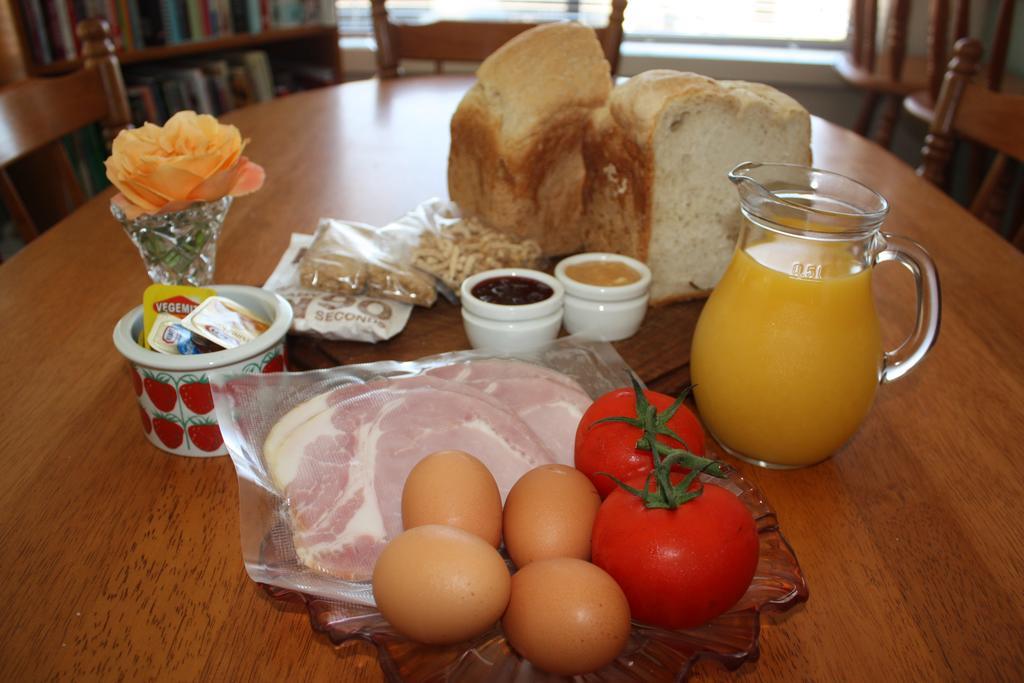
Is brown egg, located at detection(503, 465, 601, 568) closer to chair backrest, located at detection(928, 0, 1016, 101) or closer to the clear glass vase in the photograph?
the clear glass vase

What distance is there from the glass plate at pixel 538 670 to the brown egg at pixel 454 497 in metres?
0.08

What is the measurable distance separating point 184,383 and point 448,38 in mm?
2062

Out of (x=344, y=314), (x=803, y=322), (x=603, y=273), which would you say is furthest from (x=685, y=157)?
(x=344, y=314)

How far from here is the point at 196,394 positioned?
0.77 m

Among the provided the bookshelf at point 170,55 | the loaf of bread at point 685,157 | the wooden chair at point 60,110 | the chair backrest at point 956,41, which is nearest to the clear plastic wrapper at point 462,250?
the loaf of bread at point 685,157

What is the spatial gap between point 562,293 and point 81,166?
7.12ft

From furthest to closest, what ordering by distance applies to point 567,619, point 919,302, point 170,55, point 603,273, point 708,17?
point 708,17, point 170,55, point 603,273, point 919,302, point 567,619

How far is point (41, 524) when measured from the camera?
2.29ft

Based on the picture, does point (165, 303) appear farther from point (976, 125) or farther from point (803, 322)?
point (976, 125)

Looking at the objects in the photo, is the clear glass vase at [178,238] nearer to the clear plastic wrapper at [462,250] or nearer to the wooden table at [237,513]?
the wooden table at [237,513]

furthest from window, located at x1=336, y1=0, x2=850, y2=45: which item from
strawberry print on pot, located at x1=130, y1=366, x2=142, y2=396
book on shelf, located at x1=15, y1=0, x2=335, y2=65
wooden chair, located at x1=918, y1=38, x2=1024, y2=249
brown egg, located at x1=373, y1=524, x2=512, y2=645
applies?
brown egg, located at x1=373, y1=524, x2=512, y2=645

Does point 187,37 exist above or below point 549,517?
above

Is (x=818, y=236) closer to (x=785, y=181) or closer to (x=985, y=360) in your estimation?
(x=785, y=181)

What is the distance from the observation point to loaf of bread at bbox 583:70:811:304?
1.07 meters
